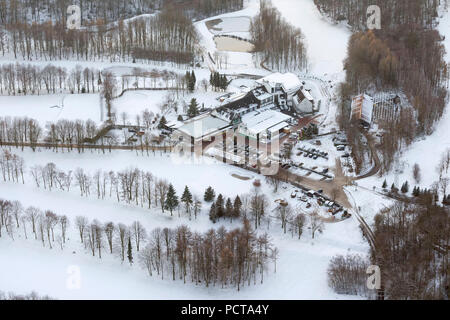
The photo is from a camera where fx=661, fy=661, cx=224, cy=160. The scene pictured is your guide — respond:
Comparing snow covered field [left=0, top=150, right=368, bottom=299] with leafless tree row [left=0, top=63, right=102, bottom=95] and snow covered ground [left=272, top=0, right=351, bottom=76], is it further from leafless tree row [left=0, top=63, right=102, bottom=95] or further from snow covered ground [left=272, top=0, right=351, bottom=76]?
snow covered ground [left=272, top=0, right=351, bottom=76]

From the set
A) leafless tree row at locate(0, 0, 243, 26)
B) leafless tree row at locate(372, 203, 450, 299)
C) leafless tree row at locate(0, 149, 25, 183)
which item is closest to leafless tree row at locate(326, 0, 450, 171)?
leafless tree row at locate(372, 203, 450, 299)

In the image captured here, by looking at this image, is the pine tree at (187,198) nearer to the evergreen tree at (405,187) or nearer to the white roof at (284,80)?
the evergreen tree at (405,187)

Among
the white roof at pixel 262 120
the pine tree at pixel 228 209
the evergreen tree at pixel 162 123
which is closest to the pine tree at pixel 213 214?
the pine tree at pixel 228 209

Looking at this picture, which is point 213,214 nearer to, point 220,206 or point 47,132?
point 220,206

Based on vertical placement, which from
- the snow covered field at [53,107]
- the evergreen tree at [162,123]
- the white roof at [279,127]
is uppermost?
the snow covered field at [53,107]
